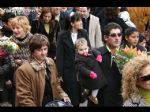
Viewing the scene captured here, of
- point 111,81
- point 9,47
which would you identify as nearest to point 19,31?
point 9,47

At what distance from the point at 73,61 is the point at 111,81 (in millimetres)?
1290

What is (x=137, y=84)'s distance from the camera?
183 inches

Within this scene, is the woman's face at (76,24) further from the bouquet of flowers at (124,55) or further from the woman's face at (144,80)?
the woman's face at (144,80)

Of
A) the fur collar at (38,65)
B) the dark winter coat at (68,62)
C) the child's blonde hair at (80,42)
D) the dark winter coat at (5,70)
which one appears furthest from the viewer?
the dark winter coat at (68,62)

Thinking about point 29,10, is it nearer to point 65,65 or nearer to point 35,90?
point 65,65

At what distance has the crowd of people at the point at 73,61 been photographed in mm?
5151

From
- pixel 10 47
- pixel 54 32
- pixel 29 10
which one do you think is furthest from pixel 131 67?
pixel 29 10

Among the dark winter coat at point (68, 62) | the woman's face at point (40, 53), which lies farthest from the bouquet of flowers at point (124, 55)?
the dark winter coat at point (68, 62)

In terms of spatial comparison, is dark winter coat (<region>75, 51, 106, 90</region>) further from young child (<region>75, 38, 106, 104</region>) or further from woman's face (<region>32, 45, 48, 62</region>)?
woman's face (<region>32, 45, 48, 62</region>)

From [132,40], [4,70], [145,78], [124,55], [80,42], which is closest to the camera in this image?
[145,78]

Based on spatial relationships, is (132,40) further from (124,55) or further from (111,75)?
(124,55)

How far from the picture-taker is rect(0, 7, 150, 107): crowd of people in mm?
5151

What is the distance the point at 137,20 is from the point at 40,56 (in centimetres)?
478
